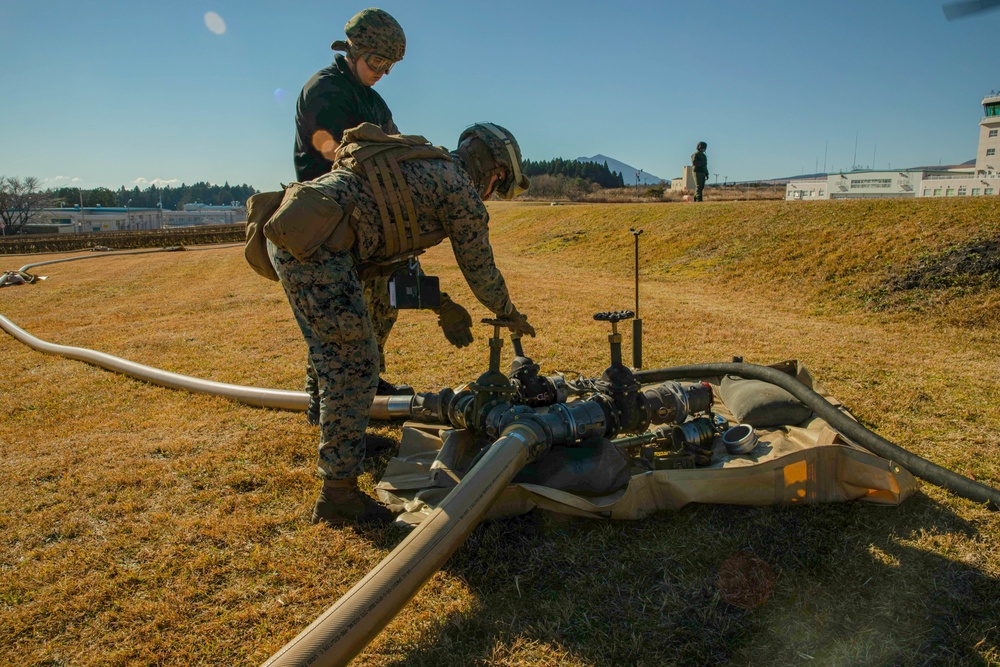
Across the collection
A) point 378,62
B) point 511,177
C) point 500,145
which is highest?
point 378,62

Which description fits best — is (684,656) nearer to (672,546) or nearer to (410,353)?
(672,546)

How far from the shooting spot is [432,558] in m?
2.02

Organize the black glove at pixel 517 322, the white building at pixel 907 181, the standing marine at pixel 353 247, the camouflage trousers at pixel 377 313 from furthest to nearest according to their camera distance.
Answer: the white building at pixel 907 181, the camouflage trousers at pixel 377 313, the black glove at pixel 517 322, the standing marine at pixel 353 247

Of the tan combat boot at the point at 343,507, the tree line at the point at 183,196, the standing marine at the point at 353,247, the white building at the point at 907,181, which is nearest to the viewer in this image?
the standing marine at the point at 353,247

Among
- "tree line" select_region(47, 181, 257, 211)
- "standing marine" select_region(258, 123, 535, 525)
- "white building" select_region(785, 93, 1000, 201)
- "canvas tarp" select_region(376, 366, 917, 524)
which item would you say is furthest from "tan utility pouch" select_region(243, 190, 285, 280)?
"tree line" select_region(47, 181, 257, 211)

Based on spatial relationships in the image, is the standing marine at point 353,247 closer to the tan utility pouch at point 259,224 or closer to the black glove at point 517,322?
the tan utility pouch at point 259,224

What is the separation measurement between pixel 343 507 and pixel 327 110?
226cm

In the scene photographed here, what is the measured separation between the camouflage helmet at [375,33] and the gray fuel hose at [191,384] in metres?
2.37

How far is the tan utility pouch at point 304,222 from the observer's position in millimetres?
2607

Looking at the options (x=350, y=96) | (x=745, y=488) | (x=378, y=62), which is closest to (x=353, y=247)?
(x=350, y=96)

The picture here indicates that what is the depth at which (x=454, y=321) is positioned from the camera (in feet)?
12.0

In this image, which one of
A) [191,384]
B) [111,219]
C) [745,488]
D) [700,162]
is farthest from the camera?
[111,219]

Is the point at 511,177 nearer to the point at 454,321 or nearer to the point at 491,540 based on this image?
the point at 454,321

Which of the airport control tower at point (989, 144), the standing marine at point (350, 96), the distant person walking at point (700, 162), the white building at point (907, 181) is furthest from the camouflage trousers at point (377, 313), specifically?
the airport control tower at point (989, 144)
